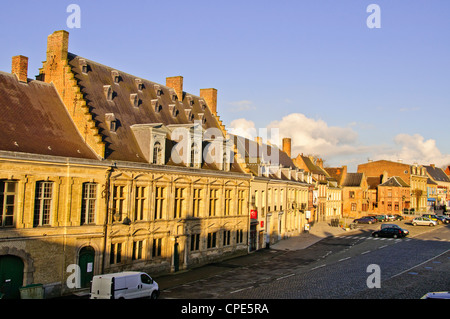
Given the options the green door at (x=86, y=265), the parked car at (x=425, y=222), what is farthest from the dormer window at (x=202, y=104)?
the parked car at (x=425, y=222)

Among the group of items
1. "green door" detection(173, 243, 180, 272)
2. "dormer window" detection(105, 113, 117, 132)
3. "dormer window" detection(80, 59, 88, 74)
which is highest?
"dormer window" detection(80, 59, 88, 74)

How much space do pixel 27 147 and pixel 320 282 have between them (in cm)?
2030

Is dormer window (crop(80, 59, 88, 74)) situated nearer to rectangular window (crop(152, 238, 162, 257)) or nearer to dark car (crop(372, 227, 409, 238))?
rectangular window (crop(152, 238, 162, 257))

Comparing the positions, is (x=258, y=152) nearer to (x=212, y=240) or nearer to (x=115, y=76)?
(x=212, y=240)

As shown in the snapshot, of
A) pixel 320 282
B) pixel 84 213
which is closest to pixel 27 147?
pixel 84 213

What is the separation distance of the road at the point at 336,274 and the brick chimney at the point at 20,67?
16.2 m

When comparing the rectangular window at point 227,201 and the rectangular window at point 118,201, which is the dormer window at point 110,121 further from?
the rectangular window at point 227,201

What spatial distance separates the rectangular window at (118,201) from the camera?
1174 inches

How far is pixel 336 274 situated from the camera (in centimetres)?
3419

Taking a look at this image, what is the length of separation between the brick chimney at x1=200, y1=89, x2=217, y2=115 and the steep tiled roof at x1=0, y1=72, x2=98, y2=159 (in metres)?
20.4

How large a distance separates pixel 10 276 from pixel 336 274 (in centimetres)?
2207

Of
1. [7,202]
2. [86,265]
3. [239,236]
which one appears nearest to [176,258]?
[86,265]

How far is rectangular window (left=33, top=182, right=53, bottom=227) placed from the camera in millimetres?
25406

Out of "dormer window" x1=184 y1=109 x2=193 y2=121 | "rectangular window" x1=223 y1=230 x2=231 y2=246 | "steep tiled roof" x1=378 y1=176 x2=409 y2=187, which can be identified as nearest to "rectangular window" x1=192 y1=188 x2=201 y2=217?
"rectangular window" x1=223 y1=230 x2=231 y2=246
